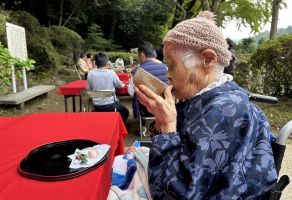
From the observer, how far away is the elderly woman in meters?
1.14

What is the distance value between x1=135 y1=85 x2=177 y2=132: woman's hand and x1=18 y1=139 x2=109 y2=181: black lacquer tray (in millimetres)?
480

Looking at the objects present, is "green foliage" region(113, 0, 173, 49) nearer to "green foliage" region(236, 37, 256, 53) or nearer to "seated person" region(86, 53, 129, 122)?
"green foliage" region(236, 37, 256, 53)

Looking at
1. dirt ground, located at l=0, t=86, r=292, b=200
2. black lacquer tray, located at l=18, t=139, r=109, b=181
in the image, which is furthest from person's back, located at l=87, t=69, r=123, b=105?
black lacquer tray, located at l=18, t=139, r=109, b=181

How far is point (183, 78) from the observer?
4.57ft

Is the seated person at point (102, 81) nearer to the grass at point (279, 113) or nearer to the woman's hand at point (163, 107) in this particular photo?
the grass at point (279, 113)

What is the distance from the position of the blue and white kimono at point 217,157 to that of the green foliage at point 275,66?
20.4 feet

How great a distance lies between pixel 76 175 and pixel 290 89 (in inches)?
278

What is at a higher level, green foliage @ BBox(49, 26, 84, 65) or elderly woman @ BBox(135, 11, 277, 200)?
elderly woman @ BBox(135, 11, 277, 200)

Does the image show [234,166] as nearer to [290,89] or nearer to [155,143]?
[155,143]

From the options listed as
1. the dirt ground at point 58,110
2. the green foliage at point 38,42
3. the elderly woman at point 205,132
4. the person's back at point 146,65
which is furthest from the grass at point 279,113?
the green foliage at point 38,42

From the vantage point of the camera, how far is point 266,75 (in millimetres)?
7305

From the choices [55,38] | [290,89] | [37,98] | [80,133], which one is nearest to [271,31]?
[290,89]

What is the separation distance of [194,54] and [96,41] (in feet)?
68.7

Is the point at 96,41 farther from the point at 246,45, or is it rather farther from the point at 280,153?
the point at 280,153
